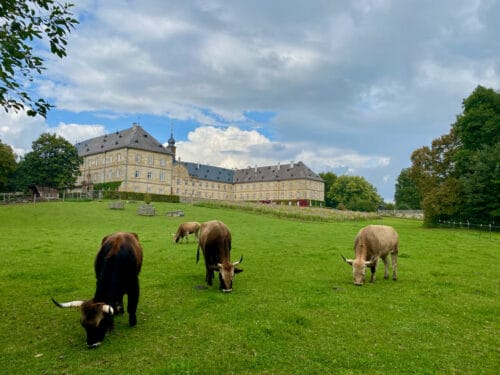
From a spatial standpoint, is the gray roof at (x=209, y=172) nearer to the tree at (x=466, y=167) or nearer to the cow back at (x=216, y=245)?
the tree at (x=466, y=167)

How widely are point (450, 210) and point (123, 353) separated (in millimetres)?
48531

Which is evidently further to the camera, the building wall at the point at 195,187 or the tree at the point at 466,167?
the building wall at the point at 195,187

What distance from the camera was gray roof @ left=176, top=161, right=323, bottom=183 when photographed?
122637 millimetres

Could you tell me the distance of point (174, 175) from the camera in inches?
4555

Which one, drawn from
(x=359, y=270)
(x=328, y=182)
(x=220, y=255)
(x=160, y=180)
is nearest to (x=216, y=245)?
(x=220, y=255)

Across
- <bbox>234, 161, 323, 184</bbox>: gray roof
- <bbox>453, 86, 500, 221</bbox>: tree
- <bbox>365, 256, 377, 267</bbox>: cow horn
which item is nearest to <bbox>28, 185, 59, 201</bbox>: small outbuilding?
<bbox>365, 256, 377, 267</bbox>: cow horn

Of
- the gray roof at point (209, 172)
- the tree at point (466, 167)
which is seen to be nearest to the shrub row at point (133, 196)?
the tree at point (466, 167)

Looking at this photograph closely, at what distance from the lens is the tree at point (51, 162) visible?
226 feet

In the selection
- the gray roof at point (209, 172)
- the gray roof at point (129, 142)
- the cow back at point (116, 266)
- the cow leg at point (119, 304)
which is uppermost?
the gray roof at point (129, 142)

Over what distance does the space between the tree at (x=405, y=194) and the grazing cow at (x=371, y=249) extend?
9184 centimetres

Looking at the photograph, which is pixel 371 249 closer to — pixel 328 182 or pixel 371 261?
pixel 371 261

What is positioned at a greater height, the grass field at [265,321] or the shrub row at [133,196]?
the shrub row at [133,196]

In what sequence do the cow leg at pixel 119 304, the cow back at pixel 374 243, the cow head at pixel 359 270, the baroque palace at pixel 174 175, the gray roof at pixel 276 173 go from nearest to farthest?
1. the cow leg at pixel 119 304
2. the cow head at pixel 359 270
3. the cow back at pixel 374 243
4. the baroque palace at pixel 174 175
5. the gray roof at pixel 276 173

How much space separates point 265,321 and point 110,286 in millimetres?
3811
